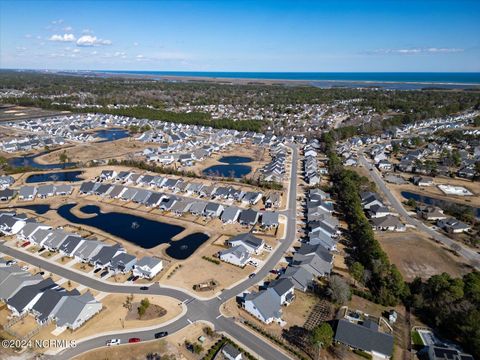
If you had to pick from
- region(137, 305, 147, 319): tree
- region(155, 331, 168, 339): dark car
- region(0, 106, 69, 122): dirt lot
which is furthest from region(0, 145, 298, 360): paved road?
region(0, 106, 69, 122): dirt lot

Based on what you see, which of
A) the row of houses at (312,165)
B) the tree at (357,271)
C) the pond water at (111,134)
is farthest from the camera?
the pond water at (111,134)

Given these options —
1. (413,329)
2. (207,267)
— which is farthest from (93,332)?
(413,329)

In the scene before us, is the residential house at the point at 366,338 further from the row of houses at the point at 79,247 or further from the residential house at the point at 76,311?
the residential house at the point at 76,311

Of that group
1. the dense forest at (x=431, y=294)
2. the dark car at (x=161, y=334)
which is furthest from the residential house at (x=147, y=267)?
the dense forest at (x=431, y=294)

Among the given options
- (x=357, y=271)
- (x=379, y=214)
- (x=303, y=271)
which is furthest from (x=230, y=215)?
(x=379, y=214)

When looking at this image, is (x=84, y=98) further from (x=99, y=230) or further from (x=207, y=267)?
(x=207, y=267)

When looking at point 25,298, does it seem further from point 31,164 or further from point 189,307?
point 31,164

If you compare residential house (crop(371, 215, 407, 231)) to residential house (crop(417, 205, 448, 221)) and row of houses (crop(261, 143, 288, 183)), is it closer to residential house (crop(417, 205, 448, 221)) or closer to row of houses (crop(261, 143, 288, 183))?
residential house (crop(417, 205, 448, 221))
